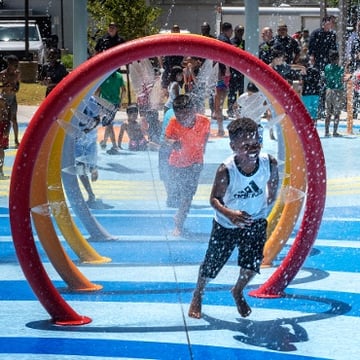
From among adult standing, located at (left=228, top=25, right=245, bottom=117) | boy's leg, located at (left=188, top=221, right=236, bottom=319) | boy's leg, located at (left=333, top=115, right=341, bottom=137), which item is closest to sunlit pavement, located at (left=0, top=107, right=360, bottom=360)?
boy's leg, located at (left=188, top=221, right=236, bottom=319)

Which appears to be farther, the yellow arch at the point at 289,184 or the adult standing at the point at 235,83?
the adult standing at the point at 235,83

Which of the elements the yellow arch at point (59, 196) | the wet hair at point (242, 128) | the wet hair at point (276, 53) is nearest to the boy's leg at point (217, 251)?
the wet hair at point (242, 128)

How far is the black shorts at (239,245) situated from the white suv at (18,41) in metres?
23.6

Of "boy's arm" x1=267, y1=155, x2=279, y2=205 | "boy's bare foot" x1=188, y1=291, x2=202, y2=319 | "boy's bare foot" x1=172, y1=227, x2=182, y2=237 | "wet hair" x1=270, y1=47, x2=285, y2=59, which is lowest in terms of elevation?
"boy's bare foot" x1=172, y1=227, x2=182, y2=237

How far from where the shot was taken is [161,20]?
128 ft

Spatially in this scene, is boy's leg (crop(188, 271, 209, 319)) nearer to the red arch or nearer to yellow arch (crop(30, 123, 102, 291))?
the red arch

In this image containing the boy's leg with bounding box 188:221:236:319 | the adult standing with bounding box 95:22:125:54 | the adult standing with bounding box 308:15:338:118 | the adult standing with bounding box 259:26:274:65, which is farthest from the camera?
the adult standing with bounding box 308:15:338:118

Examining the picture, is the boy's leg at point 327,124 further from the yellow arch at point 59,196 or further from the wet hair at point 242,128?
the wet hair at point 242,128

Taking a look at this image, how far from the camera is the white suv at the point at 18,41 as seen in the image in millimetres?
30172

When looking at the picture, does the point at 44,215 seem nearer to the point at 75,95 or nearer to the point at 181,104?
the point at 75,95

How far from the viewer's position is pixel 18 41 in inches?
1244

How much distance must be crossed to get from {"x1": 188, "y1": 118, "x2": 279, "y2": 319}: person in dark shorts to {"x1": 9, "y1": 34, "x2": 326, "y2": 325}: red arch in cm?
33

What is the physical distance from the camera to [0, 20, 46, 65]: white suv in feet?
99.0

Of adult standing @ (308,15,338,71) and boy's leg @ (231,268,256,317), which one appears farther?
adult standing @ (308,15,338,71)
